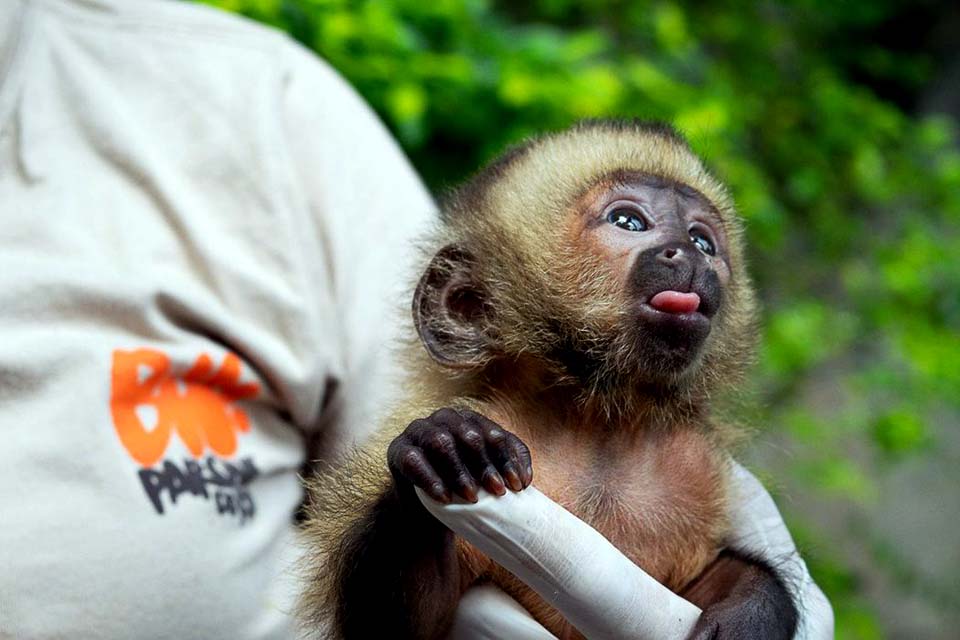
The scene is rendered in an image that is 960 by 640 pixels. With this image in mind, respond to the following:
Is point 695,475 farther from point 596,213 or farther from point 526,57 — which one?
point 526,57

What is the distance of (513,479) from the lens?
1164mm

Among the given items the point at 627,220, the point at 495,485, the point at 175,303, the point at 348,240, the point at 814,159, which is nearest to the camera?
the point at 495,485

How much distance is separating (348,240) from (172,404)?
46 cm

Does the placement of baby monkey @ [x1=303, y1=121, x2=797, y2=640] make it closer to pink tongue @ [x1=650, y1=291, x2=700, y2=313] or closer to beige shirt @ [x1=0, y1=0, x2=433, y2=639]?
pink tongue @ [x1=650, y1=291, x2=700, y2=313]

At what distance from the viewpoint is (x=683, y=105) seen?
11.1ft

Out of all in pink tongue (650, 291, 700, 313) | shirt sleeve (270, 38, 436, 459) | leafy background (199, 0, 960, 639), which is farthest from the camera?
leafy background (199, 0, 960, 639)

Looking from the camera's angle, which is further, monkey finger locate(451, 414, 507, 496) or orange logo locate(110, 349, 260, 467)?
orange logo locate(110, 349, 260, 467)

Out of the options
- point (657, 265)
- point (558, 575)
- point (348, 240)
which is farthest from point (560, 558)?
point (348, 240)

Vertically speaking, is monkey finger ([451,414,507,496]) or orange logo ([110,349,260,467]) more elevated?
monkey finger ([451,414,507,496])

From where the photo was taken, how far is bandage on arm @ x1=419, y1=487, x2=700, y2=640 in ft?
3.77

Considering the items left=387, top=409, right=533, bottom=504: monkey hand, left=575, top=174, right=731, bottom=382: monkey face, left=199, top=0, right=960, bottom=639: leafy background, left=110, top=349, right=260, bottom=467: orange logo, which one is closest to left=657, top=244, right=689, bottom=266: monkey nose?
left=575, top=174, right=731, bottom=382: monkey face

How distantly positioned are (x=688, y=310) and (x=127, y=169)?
961 mm

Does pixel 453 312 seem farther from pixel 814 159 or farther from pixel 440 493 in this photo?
pixel 814 159

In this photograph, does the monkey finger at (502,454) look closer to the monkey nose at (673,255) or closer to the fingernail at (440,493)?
the fingernail at (440,493)
